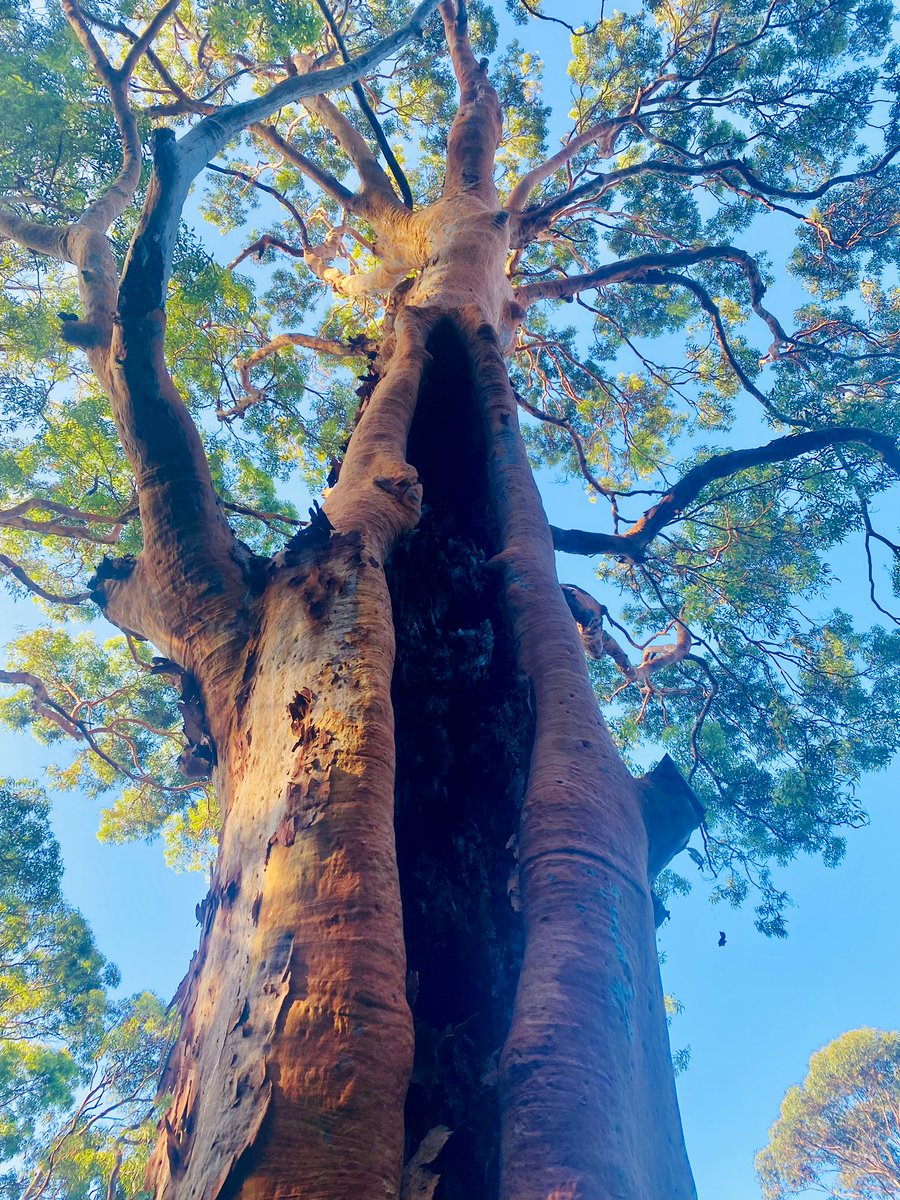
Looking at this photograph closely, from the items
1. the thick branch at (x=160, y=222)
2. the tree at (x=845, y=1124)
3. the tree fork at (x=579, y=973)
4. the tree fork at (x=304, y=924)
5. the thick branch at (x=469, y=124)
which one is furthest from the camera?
the tree at (x=845, y=1124)

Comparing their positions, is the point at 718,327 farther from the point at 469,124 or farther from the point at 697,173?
the point at 469,124

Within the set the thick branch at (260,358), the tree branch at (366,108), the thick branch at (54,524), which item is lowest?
the thick branch at (54,524)

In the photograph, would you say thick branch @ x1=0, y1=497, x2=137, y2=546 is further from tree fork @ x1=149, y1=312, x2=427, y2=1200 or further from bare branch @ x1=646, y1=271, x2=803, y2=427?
bare branch @ x1=646, y1=271, x2=803, y2=427

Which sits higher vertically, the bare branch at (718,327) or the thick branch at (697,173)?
the thick branch at (697,173)

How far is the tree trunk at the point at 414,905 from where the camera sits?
4.69ft

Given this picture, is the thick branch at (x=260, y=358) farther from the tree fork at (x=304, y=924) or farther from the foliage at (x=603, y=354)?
the tree fork at (x=304, y=924)

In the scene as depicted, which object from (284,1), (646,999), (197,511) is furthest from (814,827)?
(284,1)

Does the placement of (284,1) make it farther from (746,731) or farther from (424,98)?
(746,731)

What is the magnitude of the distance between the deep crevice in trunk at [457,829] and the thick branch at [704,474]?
1647 millimetres

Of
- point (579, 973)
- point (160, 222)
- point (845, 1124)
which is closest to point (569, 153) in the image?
point (160, 222)

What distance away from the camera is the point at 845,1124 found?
53.2ft

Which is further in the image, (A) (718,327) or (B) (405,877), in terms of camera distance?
(A) (718,327)

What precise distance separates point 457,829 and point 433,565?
100 cm

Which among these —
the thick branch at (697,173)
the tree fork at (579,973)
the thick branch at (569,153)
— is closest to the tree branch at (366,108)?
the thick branch at (697,173)
